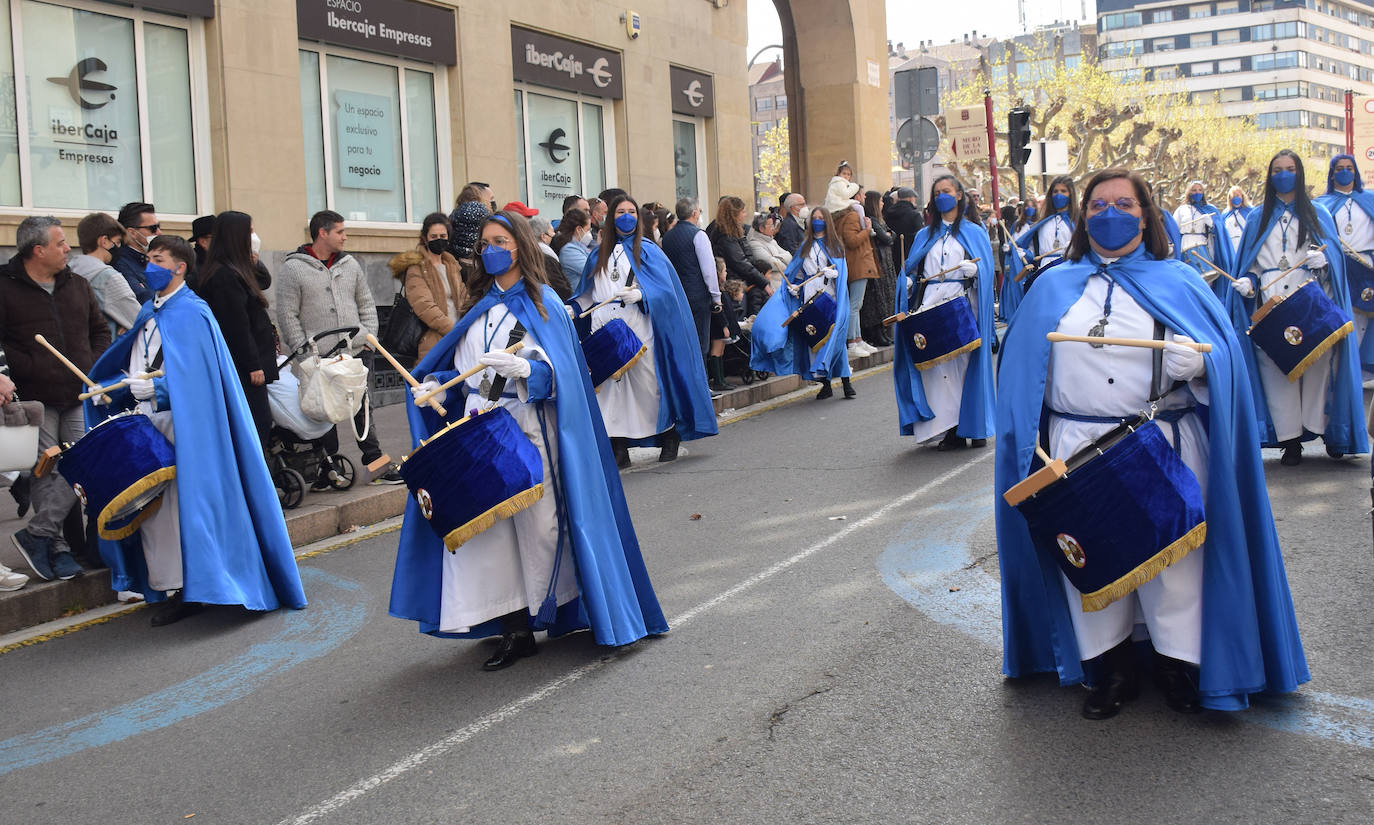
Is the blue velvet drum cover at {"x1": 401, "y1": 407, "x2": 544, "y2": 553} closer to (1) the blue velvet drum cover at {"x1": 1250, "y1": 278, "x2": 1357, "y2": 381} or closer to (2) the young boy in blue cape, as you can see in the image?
(2) the young boy in blue cape

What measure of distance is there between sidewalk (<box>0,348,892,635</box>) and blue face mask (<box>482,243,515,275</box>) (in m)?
3.20

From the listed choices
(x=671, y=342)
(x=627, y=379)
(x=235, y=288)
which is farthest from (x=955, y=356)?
(x=235, y=288)

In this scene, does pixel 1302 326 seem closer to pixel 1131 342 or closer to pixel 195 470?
pixel 1131 342

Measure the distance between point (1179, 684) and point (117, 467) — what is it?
192 inches

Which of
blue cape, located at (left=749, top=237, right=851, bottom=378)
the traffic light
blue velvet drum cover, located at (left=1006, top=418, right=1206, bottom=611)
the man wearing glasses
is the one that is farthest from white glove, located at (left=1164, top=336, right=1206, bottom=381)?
the traffic light

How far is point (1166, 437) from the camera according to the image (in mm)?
4668

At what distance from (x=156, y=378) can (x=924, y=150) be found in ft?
48.5

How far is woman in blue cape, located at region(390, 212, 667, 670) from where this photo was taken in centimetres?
579

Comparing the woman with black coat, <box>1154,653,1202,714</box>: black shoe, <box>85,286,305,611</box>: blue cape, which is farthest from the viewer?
the woman with black coat

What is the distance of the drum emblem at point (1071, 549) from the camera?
4504 mm

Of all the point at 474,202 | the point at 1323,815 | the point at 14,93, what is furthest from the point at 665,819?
the point at 14,93

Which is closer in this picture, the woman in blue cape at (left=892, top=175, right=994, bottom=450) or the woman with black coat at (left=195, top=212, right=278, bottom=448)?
the woman with black coat at (left=195, top=212, right=278, bottom=448)

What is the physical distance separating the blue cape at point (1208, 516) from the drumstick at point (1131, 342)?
4.0 inches

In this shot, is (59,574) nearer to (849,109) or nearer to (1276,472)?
(1276,472)
